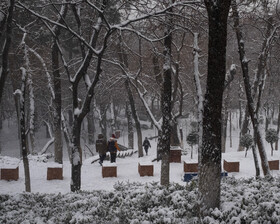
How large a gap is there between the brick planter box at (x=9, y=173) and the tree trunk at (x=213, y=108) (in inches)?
407

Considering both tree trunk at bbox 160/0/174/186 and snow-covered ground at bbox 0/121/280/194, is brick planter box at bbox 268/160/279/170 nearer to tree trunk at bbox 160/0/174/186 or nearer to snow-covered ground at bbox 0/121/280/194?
snow-covered ground at bbox 0/121/280/194

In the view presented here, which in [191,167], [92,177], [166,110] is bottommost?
[92,177]

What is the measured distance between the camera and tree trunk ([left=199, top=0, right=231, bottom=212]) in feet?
15.4

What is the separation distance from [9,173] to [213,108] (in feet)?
36.0

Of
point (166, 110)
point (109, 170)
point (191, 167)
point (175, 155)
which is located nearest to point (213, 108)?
point (166, 110)

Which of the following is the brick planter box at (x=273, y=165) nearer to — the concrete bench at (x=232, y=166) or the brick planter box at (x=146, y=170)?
the concrete bench at (x=232, y=166)

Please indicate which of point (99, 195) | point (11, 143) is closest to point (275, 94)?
point (11, 143)

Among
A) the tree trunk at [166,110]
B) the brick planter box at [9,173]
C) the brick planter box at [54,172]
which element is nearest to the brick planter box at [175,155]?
the tree trunk at [166,110]

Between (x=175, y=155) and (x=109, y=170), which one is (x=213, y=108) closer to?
(x=109, y=170)

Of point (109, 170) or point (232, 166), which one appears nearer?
point (109, 170)

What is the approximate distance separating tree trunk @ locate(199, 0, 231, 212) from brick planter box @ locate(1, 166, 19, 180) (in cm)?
1033

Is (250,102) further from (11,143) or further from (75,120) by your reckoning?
(11,143)

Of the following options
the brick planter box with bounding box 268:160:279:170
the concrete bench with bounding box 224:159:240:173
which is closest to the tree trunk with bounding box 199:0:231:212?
the concrete bench with bounding box 224:159:240:173

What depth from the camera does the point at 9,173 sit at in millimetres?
12906
